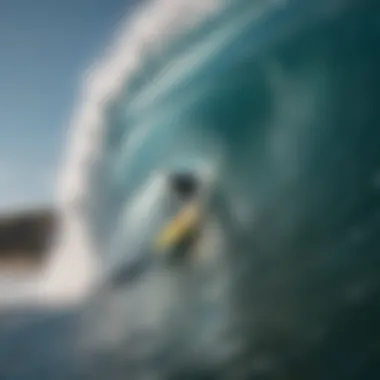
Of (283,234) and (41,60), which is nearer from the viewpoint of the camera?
(283,234)

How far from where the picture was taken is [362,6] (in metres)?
1.05

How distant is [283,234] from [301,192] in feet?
0.24

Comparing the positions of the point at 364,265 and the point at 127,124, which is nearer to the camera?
the point at 364,265

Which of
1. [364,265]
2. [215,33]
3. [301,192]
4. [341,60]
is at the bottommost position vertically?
[364,265]

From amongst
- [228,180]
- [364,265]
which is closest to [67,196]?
[228,180]

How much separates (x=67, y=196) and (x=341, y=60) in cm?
50

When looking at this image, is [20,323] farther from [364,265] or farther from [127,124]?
[364,265]

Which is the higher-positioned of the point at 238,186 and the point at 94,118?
the point at 94,118

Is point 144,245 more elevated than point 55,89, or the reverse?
point 55,89

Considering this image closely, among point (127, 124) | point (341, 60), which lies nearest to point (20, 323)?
point (127, 124)

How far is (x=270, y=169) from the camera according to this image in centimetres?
104

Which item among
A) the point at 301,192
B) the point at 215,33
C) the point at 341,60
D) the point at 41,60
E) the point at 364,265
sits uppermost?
the point at 41,60

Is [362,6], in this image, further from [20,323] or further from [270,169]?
[20,323]

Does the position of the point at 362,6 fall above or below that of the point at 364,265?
above
